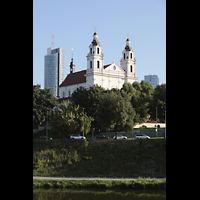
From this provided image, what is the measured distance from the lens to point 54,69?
18050 centimetres

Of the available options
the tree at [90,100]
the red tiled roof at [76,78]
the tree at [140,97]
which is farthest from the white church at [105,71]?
the tree at [90,100]

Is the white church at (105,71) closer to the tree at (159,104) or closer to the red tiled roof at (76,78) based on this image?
the red tiled roof at (76,78)

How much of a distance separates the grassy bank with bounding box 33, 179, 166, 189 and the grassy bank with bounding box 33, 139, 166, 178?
3.35 m

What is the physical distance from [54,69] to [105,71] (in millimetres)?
110955

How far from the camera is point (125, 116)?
133 feet

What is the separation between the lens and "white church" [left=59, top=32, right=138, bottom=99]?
236 feet

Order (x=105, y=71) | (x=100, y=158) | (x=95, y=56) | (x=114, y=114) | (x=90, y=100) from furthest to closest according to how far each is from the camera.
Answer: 1. (x=105, y=71)
2. (x=95, y=56)
3. (x=90, y=100)
4. (x=114, y=114)
5. (x=100, y=158)

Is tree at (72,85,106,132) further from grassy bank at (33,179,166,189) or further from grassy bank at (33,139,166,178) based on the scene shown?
grassy bank at (33,179,166,189)

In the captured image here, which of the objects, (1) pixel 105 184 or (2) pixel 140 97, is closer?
(1) pixel 105 184

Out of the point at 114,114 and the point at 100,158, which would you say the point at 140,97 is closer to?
the point at 114,114

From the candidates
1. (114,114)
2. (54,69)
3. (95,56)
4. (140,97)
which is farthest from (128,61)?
(54,69)

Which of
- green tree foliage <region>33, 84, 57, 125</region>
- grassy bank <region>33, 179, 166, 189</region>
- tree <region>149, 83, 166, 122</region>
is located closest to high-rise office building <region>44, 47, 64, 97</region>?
green tree foliage <region>33, 84, 57, 125</region>
